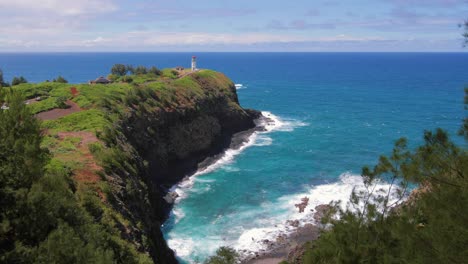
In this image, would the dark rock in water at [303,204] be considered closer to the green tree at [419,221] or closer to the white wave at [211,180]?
the white wave at [211,180]

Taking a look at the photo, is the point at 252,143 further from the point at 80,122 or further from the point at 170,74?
the point at 80,122

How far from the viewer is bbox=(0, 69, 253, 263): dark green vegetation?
1677 centimetres

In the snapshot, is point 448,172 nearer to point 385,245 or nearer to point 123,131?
point 385,245

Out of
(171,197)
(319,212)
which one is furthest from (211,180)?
(319,212)

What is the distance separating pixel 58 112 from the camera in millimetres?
51625

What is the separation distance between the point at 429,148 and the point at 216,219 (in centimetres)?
3280

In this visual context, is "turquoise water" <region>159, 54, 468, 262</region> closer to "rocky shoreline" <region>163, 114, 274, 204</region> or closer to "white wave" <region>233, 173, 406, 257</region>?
"white wave" <region>233, 173, 406, 257</region>

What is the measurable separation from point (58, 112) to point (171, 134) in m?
17.4

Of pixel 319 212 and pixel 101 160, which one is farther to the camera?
pixel 319 212

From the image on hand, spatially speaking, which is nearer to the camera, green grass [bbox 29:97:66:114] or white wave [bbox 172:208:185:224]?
white wave [bbox 172:208:185:224]

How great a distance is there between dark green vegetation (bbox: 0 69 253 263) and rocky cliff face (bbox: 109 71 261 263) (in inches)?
7.1

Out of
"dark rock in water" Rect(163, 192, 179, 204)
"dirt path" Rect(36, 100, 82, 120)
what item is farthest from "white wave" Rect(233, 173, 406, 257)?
"dirt path" Rect(36, 100, 82, 120)

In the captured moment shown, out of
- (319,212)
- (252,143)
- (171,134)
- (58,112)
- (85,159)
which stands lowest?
(319,212)

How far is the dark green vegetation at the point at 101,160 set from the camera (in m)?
16.8
